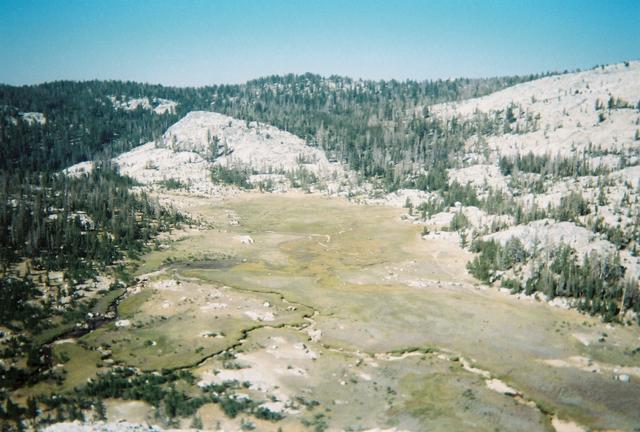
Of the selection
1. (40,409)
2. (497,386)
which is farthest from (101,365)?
(497,386)

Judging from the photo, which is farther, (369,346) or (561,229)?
(561,229)

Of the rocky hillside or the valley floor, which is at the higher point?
the rocky hillside

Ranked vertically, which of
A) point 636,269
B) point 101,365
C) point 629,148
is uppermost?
point 629,148

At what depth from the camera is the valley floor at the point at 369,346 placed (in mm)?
48094

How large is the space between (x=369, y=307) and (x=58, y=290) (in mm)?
57789

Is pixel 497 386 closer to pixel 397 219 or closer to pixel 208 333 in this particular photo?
pixel 208 333

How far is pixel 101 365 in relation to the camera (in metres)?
58.0

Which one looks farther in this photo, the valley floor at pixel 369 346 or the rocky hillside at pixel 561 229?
the rocky hillside at pixel 561 229

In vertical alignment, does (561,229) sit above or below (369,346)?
above

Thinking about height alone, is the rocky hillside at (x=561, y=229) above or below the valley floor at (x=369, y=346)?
above

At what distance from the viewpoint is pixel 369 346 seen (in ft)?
217

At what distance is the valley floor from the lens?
158 ft

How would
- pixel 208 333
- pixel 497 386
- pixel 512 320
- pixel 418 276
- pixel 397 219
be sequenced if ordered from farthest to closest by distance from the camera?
pixel 397 219 < pixel 418 276 < pixel 512 320 < pixel 208 333 < pixel 497 386

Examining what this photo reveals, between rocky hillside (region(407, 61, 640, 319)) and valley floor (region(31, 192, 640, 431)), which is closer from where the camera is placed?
valley floor (region(31, 192, 640, 431))
